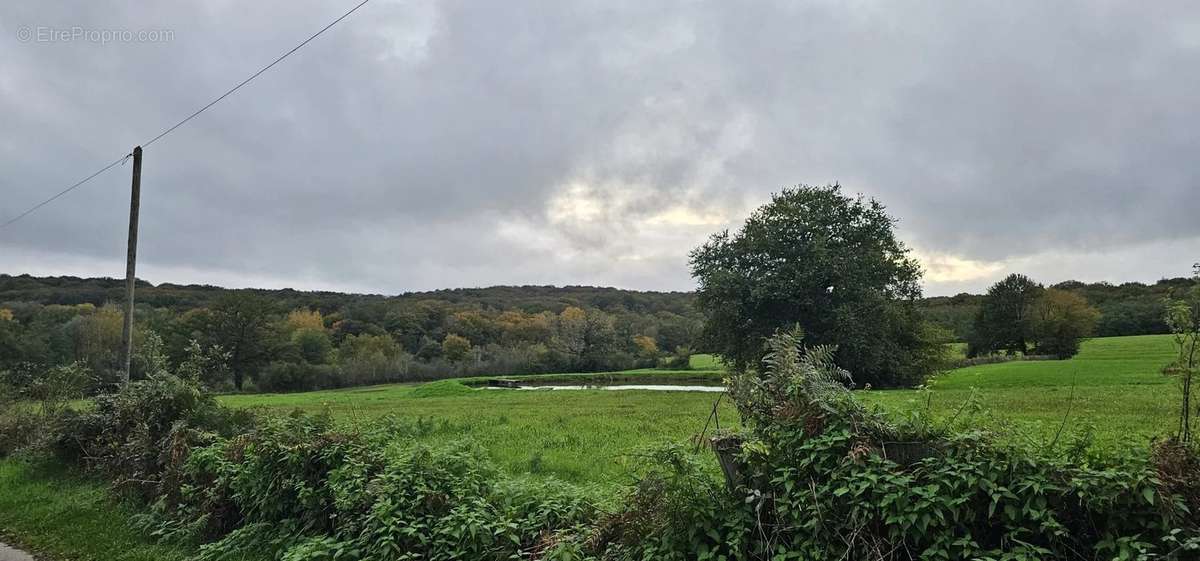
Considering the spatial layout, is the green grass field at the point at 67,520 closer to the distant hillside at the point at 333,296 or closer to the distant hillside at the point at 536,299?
the distant hillside at the point at 536,299

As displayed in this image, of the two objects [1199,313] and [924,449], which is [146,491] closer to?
[924,449]

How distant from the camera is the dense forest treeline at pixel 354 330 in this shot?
188 feet

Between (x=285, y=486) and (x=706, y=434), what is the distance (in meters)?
5.01

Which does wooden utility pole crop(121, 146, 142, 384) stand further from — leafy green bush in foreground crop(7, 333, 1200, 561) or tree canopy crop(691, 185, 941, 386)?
tree canopy crop(691, 185, 941, 386)

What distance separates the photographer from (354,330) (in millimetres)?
99500

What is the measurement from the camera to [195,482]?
337 inches

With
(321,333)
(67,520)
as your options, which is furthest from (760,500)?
(321,333)

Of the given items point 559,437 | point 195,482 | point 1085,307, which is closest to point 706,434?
point 195,482

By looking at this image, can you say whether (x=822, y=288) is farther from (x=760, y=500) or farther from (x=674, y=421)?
(x=760, y=500)

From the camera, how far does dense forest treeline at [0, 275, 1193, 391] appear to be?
2261 inches

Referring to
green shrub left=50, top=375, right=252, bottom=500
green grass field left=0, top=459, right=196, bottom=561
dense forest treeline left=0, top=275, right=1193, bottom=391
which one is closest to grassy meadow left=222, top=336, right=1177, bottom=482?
green shrub left=50, top=375, right=252, bottom=500

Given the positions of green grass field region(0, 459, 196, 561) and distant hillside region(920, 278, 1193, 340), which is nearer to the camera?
green grass field region(0, 459, 196, 561)

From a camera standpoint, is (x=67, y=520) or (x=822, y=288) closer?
(x=67, y=520)

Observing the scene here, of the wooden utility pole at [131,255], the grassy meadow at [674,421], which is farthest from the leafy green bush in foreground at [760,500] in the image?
the wooden utility pole at [131,255]
